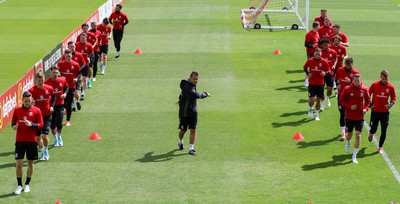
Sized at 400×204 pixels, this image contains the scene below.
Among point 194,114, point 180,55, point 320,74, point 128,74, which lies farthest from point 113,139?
point 180,55

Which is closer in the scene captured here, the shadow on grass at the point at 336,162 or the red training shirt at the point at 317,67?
the shadow on grass at the point at 336,162

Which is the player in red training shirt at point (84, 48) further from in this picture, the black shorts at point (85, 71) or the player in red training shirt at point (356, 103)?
the player in red training shirt at point (356, 103)

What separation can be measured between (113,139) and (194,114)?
9.48 ft

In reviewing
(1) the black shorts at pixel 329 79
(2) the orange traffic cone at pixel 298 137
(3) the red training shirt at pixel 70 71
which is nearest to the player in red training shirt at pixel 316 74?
(1) the black shorts at pixel 329 79

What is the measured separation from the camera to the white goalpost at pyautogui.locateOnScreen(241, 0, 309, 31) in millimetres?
41000

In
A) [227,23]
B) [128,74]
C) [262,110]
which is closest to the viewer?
[262,110]

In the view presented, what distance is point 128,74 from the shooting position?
30.2 meters

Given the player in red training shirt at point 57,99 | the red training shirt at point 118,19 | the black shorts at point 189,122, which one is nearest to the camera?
the black shorts at point 189,122

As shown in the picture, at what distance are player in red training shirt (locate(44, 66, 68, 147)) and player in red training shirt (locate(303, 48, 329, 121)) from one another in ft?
23.3

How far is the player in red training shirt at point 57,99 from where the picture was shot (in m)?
20.3

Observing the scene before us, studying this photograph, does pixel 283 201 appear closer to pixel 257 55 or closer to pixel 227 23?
pixel 257 55

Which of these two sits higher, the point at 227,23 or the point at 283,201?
the point at 227,23

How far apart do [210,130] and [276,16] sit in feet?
76.6

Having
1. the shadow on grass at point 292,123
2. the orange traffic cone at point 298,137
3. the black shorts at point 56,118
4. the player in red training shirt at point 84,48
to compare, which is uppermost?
the player in red training shirt at point 84,48
